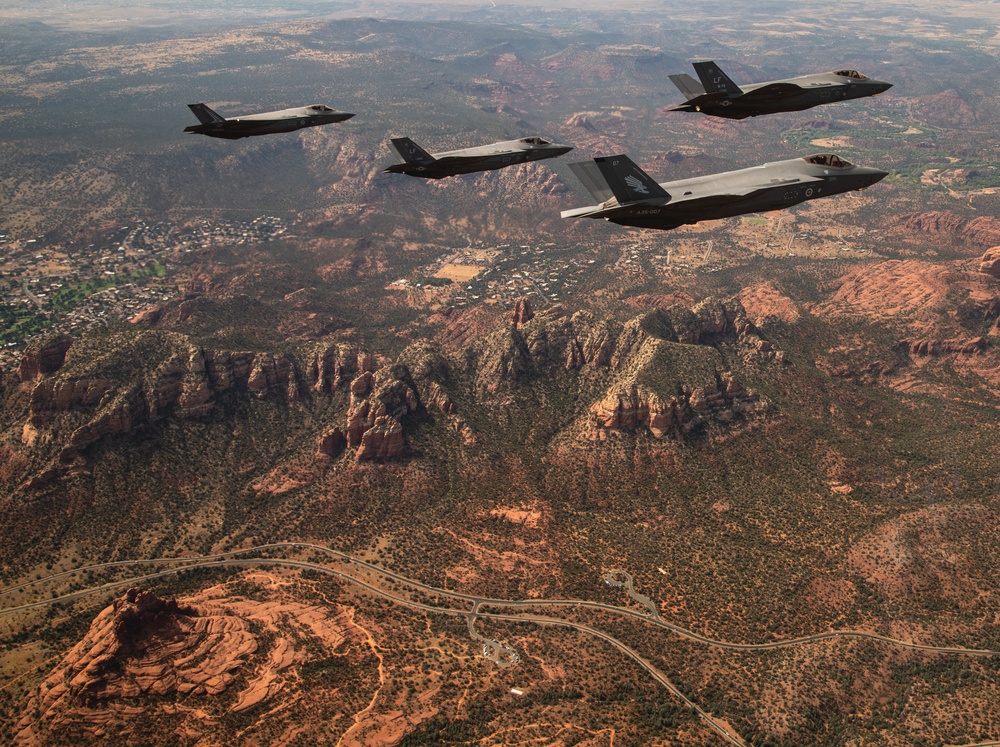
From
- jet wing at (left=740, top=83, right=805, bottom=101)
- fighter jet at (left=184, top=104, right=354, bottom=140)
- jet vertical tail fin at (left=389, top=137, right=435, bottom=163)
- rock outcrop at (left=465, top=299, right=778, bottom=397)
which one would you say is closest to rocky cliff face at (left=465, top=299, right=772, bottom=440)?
rock outcrop at (left=465, top=299, right=778, bottom=397)

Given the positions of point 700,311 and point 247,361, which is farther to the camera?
point 700,311

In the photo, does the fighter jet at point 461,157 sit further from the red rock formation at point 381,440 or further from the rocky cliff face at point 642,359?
the red rock formation at point 381,440

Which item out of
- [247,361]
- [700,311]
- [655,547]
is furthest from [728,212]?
[247,361]

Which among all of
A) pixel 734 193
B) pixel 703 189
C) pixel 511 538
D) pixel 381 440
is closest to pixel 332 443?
pixel 381 440

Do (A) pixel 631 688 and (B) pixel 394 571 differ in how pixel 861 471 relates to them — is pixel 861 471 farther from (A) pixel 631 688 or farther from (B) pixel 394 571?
(B) pixel 394 571

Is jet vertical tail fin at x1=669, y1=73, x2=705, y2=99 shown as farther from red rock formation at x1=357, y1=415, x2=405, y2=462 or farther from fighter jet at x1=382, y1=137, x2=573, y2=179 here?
red rock formation at x1=357, y1=415, x2=405, y2=462

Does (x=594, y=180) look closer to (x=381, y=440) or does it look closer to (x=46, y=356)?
(x=381, y=440)

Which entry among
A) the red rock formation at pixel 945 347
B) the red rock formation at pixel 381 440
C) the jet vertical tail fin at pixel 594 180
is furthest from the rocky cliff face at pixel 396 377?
the jet vertical tail fin at pixel 594 180

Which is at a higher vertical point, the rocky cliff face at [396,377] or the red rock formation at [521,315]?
the red rock formation at [521,315]
